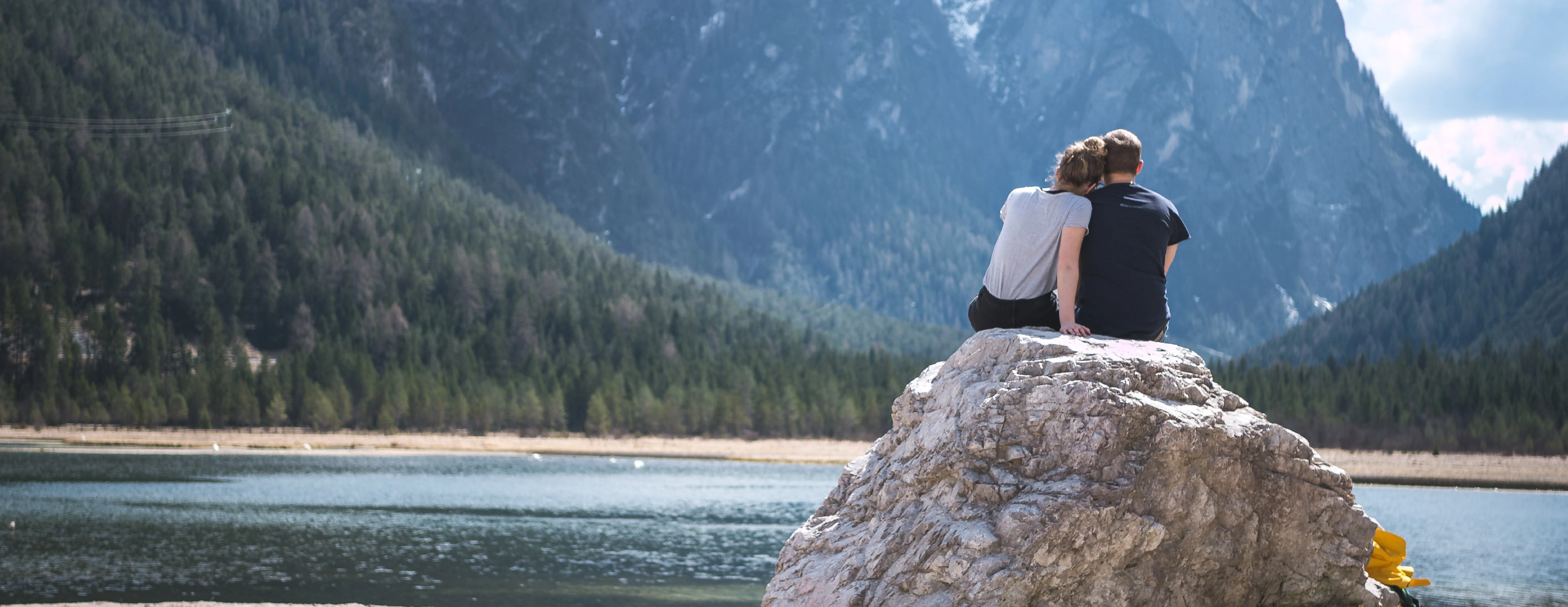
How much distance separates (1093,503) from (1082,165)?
249 centimetres

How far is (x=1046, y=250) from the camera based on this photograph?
9820 millimetres

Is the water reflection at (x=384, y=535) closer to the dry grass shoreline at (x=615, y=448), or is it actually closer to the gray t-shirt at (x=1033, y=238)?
the dry grass shoreline at (x=615, y=448)

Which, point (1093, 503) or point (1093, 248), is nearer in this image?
point (1093, 503)

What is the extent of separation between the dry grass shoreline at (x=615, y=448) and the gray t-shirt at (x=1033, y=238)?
88.7 m

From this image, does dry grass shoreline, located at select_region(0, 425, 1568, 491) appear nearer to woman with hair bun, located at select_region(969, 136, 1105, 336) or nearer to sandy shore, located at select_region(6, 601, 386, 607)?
sandy shore, located at select_region(6, 601, 386, 607)

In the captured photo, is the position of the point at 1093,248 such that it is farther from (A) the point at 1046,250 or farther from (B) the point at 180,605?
(B) the point at 180,605

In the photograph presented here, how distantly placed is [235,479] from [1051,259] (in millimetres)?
72443

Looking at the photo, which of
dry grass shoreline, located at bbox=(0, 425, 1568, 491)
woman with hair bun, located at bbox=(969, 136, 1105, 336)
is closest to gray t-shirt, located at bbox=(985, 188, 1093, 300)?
woman with hair bun, located at bbox=(969, 136, 1105, 336)

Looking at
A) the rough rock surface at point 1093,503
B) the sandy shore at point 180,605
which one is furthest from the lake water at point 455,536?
the rough rock surface at point 1093,503

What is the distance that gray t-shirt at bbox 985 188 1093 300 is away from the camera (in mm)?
9703

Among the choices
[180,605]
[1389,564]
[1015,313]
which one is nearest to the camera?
[1015,313]

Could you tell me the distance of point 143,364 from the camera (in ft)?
461

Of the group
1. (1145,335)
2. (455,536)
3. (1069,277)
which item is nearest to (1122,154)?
(1069,277)

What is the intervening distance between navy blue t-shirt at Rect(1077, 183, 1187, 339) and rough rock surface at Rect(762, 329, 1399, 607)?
0.41 m
